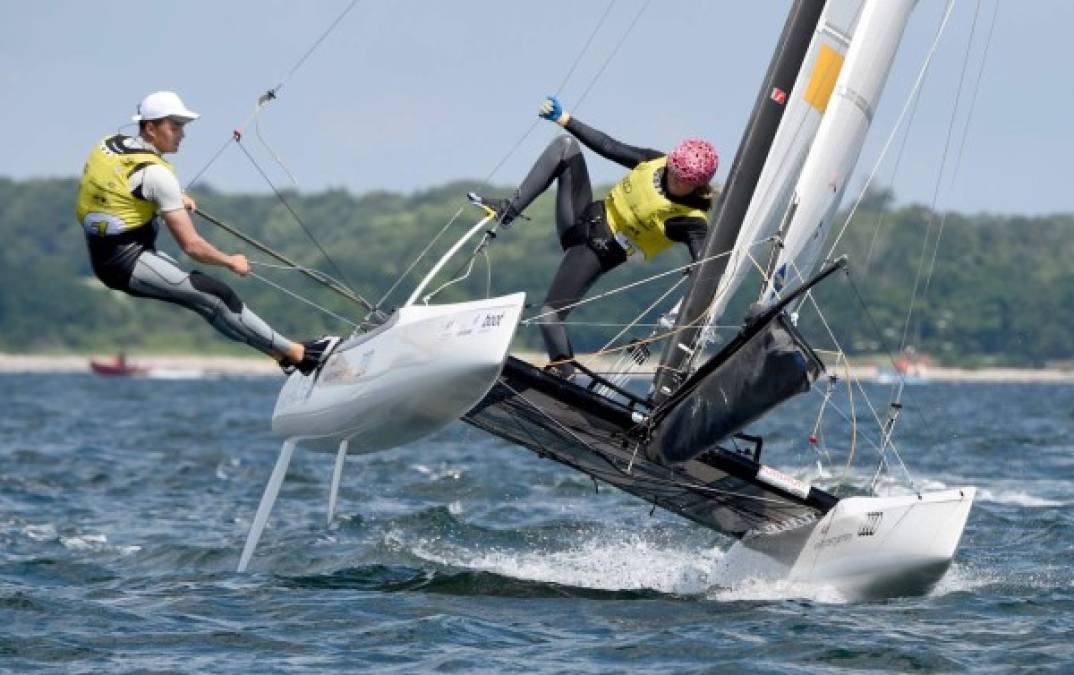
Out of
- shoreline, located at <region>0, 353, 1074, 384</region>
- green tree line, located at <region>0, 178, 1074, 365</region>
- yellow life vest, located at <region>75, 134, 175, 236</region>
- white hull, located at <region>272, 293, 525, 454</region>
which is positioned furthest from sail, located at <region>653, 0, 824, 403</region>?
shoreline, located at <region>0, 353, 1074, 384</region>

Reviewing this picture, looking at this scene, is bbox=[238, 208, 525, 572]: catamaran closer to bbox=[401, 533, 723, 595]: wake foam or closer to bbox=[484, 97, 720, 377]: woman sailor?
bbox=[484, 97, 720, 377]: woman sailor

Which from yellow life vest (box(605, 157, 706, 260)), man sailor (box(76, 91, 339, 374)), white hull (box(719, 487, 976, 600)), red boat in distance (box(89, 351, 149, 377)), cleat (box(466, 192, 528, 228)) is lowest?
→ red boat in distance (box(89, 351, 149, 377))

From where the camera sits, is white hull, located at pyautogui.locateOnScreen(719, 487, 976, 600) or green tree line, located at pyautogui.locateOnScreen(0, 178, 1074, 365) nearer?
white hull, located at pyautogui.locateOnScreen(719, 487, 976, 600)

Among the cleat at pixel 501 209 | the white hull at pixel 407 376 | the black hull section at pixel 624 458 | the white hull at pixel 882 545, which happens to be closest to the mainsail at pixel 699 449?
the black hull section at pixel 624 458

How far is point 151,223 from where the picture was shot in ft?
26.9

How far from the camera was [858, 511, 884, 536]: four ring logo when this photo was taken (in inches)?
341

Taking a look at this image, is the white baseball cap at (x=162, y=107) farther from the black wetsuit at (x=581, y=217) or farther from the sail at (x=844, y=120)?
the sail at (x=844, y=120)

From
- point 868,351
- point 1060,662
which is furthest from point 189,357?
point 1060,662

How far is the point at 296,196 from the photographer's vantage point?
122 meters

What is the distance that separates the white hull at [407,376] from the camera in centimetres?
760

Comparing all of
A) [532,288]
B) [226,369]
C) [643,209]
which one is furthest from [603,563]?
[226,369]

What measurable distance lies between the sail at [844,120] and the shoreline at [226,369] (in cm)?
6868

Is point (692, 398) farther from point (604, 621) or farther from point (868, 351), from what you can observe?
point (868, 351)

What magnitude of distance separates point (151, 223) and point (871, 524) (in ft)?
10.5
